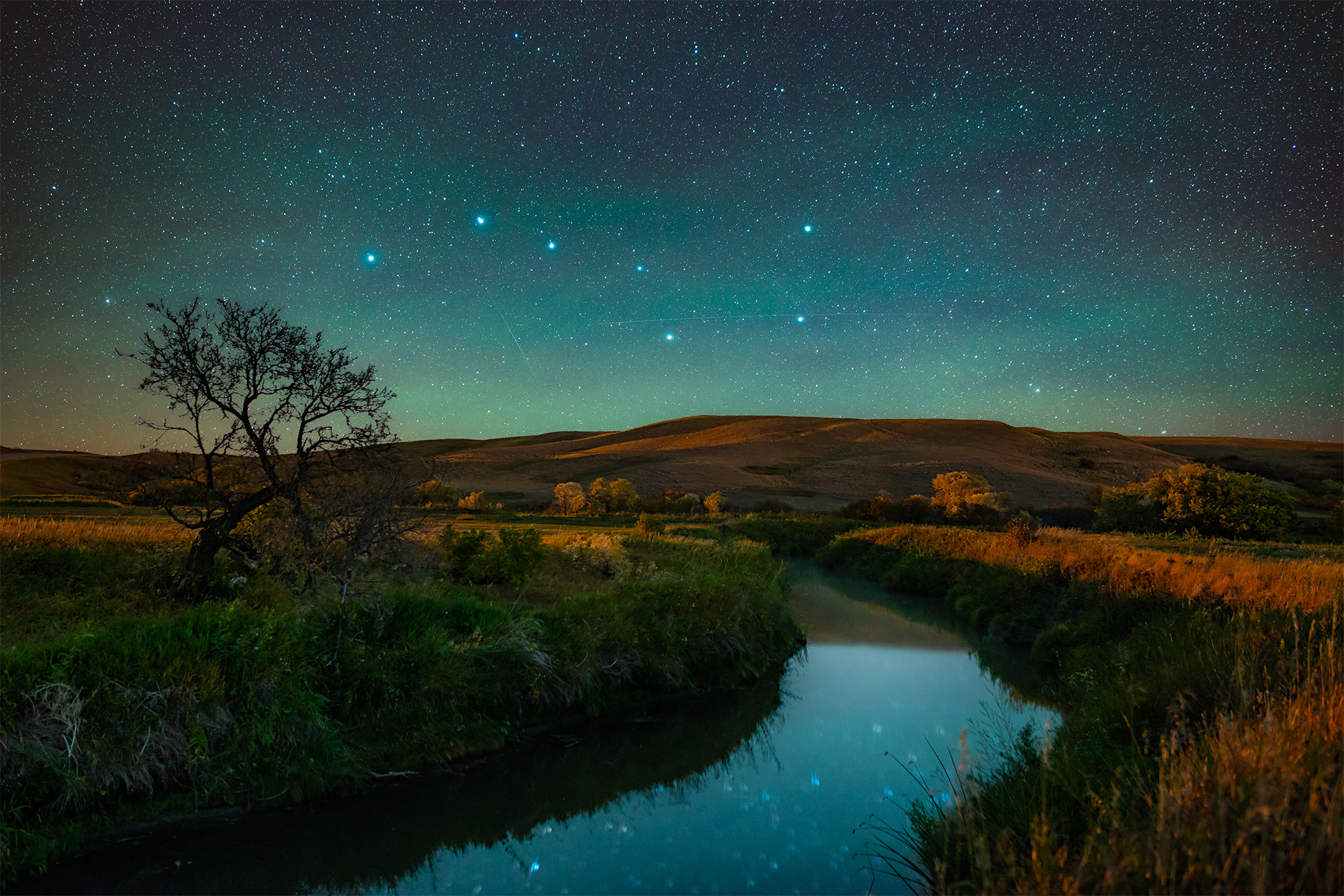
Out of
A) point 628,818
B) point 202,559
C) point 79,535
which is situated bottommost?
point 628,818

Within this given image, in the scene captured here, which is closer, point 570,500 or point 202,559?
point 202,559

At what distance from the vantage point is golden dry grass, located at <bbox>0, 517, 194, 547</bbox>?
11086 mm

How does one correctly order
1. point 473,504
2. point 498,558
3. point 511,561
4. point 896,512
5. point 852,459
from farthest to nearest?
point 852,459, point 896,512, point 473,504, point 498,558, point 511,561

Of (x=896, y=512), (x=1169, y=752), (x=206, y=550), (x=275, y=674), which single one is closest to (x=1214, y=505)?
(x=896, y=512)

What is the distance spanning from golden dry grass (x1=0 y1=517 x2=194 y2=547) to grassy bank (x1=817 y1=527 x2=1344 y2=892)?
12.3 metres

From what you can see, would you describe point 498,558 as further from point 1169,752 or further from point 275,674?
point 1169,752

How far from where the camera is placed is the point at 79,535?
11.9 m

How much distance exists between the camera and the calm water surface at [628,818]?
6.77m

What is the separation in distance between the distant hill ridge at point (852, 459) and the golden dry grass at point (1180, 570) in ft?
135

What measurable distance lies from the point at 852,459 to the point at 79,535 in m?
100

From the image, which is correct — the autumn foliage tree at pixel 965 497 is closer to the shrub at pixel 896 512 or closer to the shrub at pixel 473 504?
the shrub at pixel 896 512

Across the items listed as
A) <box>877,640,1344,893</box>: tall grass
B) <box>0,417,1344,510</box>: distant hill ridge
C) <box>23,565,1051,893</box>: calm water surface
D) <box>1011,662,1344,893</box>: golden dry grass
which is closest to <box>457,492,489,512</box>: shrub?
<box>0,417,1344,510</box>: distant hill ridge

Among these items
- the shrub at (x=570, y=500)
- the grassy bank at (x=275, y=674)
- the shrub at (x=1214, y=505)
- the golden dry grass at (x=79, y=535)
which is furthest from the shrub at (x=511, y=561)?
the shrub at (x=570, y=500)

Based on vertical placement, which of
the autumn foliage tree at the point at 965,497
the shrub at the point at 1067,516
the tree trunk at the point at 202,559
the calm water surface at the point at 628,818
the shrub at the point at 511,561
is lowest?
the shrub at the point at 1067,516
